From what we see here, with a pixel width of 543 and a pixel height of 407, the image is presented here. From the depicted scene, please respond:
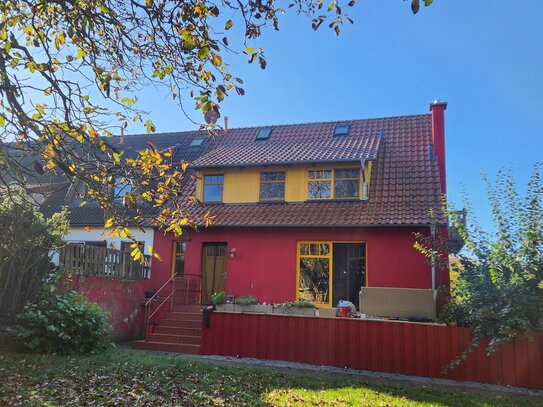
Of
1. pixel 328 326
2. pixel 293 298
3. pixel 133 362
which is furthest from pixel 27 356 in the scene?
pixel 293 298

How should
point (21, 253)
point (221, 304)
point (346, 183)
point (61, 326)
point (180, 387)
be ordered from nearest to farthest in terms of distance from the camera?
point (180, 387) < point (61, 326) < point (21, 253) < point (221, 304) < point (346, 183)

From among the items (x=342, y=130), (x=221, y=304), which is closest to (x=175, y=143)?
(x=342, y=130)

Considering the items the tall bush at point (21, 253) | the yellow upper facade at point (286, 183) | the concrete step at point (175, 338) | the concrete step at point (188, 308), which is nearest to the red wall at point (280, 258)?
the concrete step at point (188, 308)

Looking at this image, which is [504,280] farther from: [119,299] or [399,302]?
[119,299]

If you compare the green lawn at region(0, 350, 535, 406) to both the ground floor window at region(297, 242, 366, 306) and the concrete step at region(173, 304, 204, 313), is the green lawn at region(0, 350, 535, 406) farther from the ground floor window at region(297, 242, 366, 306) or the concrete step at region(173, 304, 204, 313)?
the ground floor window at region(297, 242, 366, 306)

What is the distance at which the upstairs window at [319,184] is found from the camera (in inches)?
590

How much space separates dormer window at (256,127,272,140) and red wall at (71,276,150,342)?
7.63 metres

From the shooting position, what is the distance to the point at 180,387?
7125 millimetres

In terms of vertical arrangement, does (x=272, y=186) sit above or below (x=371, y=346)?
above

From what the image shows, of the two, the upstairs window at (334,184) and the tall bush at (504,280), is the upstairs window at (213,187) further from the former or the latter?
the tall bush at (504,280)

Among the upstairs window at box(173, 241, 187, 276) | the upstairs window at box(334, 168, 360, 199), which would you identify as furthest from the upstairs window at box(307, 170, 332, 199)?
the upstairs window at box(173, 241, 187, 276)

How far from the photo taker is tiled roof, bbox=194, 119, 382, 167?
15070 millimetres

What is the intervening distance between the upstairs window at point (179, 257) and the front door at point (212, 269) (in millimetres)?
762

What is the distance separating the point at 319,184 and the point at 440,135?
4892mm
